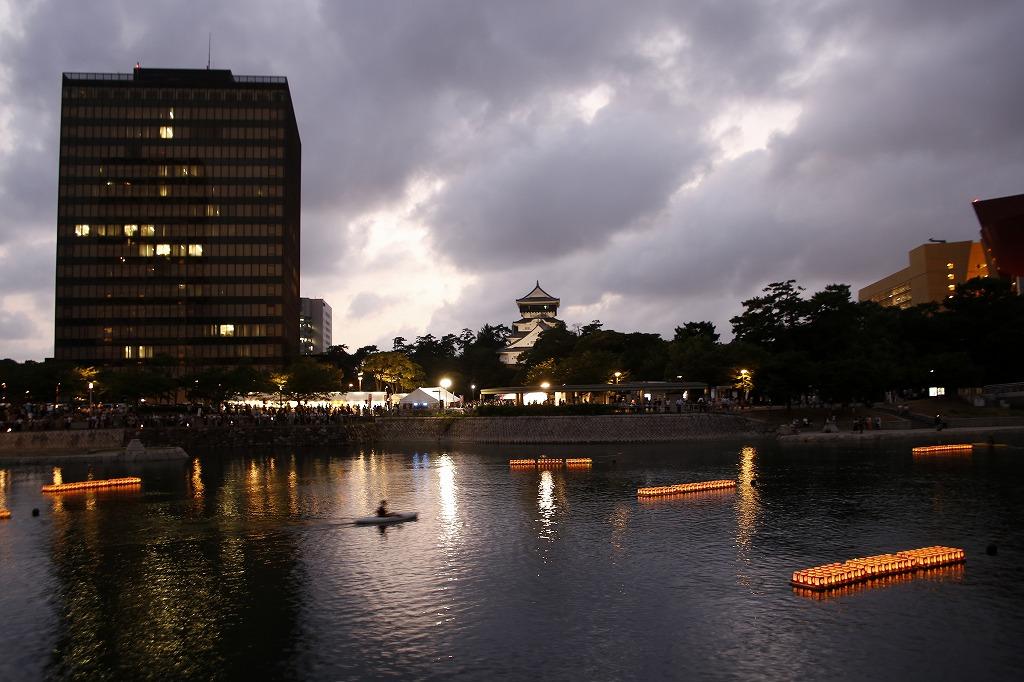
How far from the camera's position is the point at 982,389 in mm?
99375

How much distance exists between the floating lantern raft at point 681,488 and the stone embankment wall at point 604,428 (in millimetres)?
35567

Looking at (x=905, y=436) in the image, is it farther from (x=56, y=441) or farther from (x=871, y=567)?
(x=56, y=441)

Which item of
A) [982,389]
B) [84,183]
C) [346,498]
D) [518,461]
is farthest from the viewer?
[84,183]

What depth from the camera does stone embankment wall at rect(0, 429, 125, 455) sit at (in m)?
74.3

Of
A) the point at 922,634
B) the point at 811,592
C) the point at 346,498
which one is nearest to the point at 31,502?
the point at 346,498

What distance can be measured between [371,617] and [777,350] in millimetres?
88190

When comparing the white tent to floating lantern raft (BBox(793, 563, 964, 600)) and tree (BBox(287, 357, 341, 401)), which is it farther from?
floating lantern raft (BBox(793, 563, 964, 600))

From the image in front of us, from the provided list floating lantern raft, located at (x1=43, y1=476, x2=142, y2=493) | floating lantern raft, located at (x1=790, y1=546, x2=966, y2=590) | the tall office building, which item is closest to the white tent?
floating lantern raft, located at (x1=43, y1=476, x2=142, y2=493)

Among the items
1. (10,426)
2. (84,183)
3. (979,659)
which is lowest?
(979,659)

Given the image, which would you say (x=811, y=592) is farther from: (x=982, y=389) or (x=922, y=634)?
(x=982, y=389)

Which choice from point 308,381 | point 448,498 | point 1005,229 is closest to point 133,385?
point 308,381

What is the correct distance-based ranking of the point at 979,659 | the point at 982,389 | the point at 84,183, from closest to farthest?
the point at 979,659 < the point at 982,389 < the point at 84,183

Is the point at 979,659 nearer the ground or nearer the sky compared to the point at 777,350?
nearer the ground

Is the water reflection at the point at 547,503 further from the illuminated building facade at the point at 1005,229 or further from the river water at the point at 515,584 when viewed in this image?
the illuminated building facade at the point at 1005,229
